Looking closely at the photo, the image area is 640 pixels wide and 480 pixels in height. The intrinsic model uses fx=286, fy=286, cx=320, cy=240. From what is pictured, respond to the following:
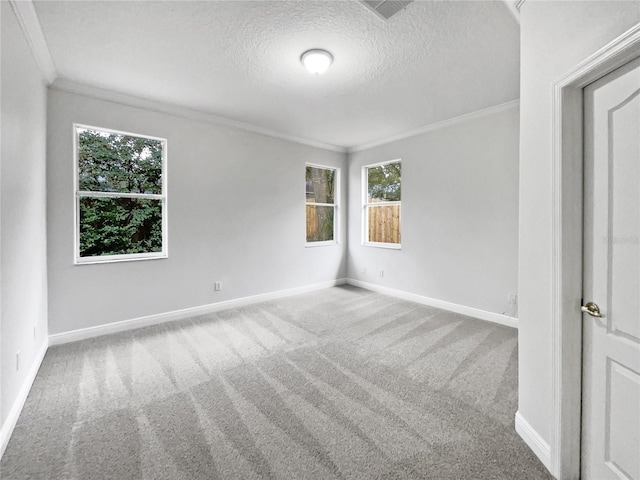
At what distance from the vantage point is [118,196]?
3.28 meters

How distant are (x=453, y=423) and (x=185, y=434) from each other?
5.41 feet

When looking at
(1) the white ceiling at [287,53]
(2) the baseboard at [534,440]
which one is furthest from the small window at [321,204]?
(2) the baseboard at [534,440]

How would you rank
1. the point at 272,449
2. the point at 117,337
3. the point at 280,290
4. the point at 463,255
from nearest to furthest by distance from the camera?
the point at 272,449
the point at 117,337
the point at 463,255
the point at 280,290

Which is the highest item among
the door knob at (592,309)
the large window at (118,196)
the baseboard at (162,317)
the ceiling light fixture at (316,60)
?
the ceiling light fixture at (316,60)

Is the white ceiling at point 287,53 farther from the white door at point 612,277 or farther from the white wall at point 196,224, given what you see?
the white door at point 612,277

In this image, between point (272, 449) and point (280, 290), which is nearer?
point (272, 449)

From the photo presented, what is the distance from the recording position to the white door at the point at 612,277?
113cm

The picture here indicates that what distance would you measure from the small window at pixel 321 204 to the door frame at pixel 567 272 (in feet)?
13.2

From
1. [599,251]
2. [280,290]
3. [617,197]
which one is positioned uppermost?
[617,197]

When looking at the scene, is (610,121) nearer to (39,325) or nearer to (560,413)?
(560,413)

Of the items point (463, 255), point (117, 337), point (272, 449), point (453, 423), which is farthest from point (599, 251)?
point (117, 337)

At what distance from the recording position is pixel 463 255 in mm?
3930

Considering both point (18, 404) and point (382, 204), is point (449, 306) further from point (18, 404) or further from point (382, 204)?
point (18, 404)

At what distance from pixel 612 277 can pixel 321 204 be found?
4.43m
